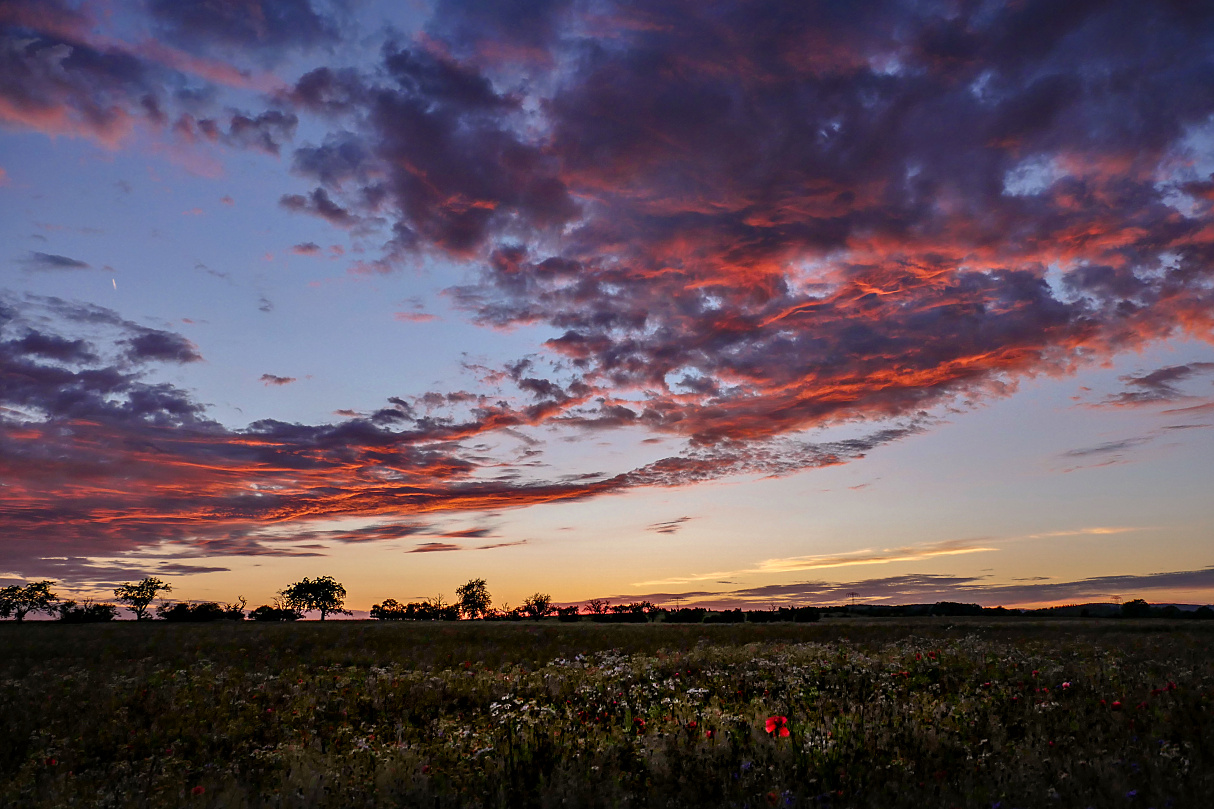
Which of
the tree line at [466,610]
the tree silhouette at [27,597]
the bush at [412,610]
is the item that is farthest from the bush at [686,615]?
the tree silhouette at [27,597]

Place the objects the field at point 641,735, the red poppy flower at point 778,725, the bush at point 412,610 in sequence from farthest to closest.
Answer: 1. the bush at point 412,610
2. the red poppy flower at point 778,725
3. the field at point 641,735

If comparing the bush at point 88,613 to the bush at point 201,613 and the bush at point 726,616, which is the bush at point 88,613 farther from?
the bush at point 726,616

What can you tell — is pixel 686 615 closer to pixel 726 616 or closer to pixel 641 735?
pixel 726 616

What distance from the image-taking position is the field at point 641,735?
737cm

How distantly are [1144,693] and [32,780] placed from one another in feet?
57.7

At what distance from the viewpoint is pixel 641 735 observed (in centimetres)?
947

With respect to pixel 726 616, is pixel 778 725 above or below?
above

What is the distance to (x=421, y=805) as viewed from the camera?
23.7 ft

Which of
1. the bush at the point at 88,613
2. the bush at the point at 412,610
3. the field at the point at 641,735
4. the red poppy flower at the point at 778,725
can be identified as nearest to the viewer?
the field at the point at 641,735

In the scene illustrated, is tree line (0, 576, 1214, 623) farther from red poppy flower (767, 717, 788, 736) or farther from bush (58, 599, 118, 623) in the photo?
red poppy flower (767, 717, 788, 736)

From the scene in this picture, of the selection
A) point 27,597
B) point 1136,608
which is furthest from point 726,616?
point 27,597

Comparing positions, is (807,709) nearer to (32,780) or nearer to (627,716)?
(627,716)

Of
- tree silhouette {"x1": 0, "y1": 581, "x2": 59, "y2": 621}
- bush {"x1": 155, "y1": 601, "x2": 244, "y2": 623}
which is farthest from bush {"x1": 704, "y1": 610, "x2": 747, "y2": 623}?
tree silhouette {"x1": 0, "y1": 581, "x2": 59, "y2": 621}

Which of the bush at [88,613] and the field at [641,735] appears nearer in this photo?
the field at [641,735]
